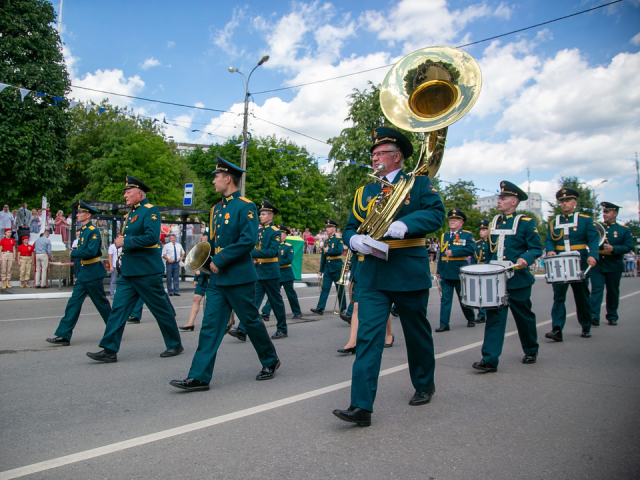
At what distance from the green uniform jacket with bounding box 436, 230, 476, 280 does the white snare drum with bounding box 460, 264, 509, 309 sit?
3.66 m

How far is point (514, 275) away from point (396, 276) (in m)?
2.57

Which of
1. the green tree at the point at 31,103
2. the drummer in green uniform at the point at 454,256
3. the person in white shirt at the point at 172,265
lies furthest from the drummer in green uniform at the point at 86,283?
the green tree at the point at 31,103

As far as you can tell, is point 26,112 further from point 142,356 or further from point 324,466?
point 324,466

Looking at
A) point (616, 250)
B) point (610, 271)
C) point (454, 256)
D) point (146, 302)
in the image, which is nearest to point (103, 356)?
point (146, 302)

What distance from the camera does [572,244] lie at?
8031 mm

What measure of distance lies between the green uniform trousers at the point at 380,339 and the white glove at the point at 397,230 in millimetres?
547

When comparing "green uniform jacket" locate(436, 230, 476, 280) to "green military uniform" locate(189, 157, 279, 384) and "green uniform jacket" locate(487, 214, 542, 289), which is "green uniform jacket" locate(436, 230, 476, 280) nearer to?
"green uniform jacket" locate(487, 214, 542, 289)

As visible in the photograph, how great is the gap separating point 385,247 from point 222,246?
2.04 meters

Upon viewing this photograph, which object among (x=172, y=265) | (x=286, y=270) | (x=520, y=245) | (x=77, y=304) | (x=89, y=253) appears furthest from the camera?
(x=172, y=265)

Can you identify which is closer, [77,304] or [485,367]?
[485,367]

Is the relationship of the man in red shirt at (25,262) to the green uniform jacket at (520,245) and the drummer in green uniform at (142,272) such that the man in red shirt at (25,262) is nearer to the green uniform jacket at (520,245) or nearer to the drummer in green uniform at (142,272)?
the drummer in green uniform at (142,272)

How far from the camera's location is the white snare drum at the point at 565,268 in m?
7.01

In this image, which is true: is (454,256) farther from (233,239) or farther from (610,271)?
(233,239)

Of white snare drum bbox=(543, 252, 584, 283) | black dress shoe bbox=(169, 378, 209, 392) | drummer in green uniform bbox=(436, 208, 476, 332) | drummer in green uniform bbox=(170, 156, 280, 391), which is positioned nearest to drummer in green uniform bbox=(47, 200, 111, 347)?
drummer in green uniform bbox=(170, 156, 280, 391)
